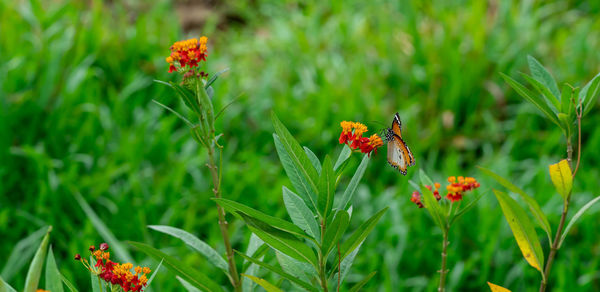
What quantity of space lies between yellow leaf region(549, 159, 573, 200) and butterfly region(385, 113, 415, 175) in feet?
0.56

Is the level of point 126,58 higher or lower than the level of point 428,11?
lower

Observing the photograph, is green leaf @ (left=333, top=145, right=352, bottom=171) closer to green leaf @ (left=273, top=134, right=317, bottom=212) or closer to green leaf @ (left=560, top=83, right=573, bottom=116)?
green leaf @ (left=273, top=134, right=317, bottom=212)

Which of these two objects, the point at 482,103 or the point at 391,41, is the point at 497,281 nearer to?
the point at 482,103

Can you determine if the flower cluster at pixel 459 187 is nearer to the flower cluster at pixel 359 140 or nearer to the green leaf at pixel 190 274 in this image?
the flower cluster at pixel 359 140

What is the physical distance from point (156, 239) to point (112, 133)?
62 cm

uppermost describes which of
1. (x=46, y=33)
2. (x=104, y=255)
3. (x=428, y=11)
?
(x=428, y=11)

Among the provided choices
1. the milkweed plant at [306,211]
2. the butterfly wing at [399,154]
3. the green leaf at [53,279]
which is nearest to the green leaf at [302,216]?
the milkweed plant at [306,211]

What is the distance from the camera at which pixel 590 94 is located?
2.47ft

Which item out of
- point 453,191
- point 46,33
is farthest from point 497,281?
point 46,33

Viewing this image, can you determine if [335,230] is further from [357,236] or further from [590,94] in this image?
[590,94]

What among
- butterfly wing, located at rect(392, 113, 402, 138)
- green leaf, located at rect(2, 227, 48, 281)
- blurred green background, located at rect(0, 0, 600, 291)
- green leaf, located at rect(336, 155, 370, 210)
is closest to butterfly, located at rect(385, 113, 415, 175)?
butterfly wing, located at rect(392, 113, 402, 138)

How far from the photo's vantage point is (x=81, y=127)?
2.46m

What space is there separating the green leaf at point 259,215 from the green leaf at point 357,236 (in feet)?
0.18

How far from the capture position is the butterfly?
76 cm
